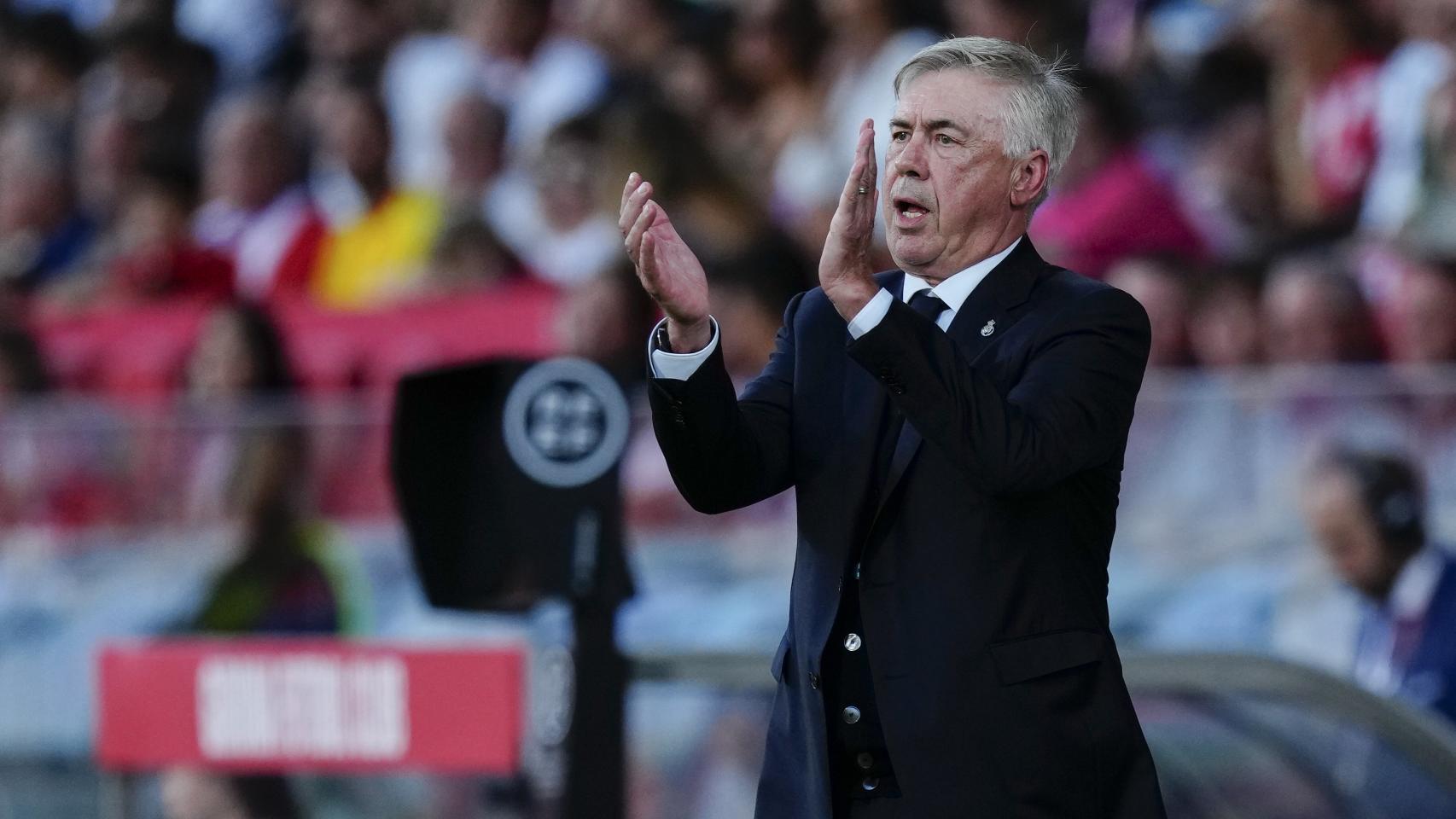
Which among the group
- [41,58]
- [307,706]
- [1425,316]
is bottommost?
[307,706]

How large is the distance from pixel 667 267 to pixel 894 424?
29cm

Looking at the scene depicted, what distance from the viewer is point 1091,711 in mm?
1853

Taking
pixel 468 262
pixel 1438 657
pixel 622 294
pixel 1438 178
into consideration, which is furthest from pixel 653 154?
pixel 1438 657

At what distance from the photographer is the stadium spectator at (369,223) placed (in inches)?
246

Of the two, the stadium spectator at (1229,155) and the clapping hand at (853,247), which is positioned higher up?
the stadium spectator at (1229,155)

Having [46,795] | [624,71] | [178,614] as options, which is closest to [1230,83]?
[624,71]

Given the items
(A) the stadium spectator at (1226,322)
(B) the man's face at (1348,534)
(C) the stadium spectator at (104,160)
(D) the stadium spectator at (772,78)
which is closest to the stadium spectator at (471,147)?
(D) the stadium spectator at (772,78)

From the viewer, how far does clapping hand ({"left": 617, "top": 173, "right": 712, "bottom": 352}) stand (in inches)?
72.8

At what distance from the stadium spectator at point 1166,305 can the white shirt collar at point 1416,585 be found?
40.8 inches

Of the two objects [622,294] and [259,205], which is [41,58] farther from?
[622,294]

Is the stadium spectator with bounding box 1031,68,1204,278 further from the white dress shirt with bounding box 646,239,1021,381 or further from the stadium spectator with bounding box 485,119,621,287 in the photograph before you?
the white dress shirt with bounding box 646,239,1021,381

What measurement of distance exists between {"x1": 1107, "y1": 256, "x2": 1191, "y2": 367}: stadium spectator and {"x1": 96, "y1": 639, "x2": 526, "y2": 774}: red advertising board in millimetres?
1890

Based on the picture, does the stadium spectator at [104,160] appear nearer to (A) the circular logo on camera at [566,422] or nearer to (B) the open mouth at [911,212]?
(A) the circular logo on camera at [566,422]

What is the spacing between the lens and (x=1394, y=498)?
13.0 feet
